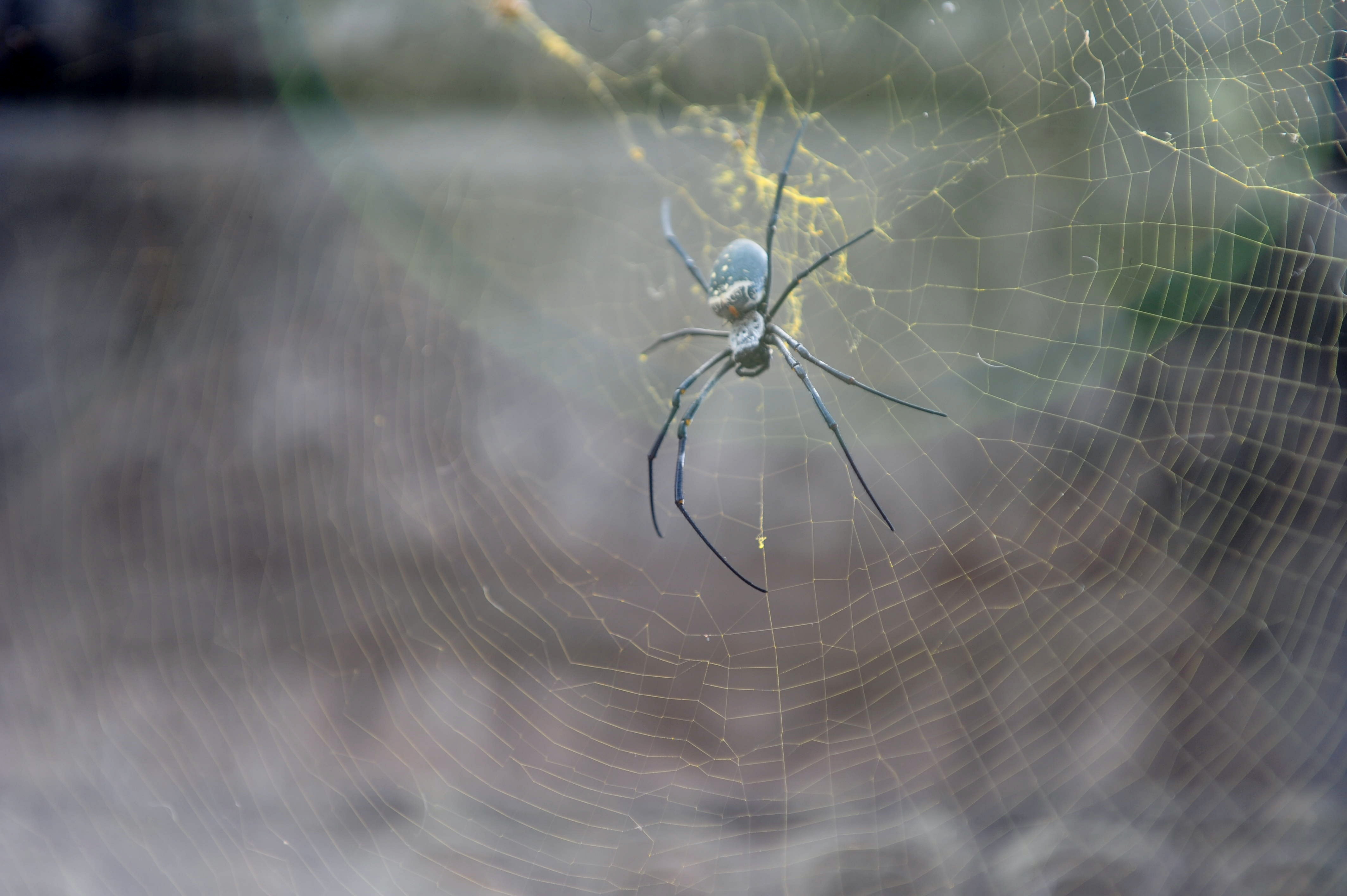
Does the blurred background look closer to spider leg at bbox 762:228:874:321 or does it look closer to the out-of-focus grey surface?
the out-of-focus grey surface

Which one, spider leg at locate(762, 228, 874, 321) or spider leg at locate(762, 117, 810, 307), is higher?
spider leg at locate(762, 117, 810, 307)

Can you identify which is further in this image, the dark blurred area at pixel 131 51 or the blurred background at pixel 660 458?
the dark blurred area at pixel 131 51

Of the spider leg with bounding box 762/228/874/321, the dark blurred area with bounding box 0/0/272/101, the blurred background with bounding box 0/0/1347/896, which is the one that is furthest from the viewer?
the dark blurred area with bounding box 0/0/272/101

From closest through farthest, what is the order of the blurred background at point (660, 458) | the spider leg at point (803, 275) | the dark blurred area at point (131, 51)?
the spider leg at point (803, 275) < the blurred background at point (660, 458) < the dark blurred area at point (131, 51)

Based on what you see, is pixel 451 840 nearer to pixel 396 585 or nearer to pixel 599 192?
pixel 396 585

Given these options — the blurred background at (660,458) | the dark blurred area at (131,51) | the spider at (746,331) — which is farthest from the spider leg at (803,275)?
the dark blurred area at (131,51)

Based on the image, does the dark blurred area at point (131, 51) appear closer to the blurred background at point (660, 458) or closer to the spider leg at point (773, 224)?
the blurred background at point (660, 458)

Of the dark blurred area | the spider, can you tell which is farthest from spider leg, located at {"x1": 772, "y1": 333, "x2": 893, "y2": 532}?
the dark blurred area

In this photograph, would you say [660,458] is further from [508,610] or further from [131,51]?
[131,51]
